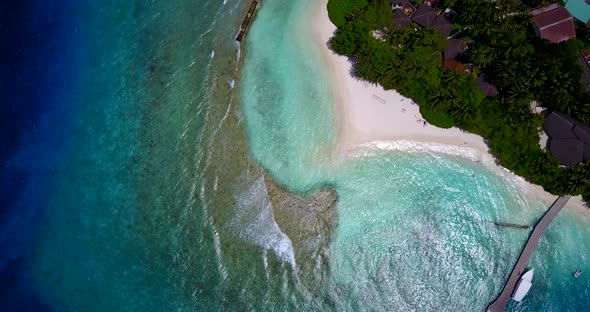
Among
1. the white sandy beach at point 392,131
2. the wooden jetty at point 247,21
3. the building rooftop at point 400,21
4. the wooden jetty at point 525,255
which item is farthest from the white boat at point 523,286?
the wooden jetty at point 247,21

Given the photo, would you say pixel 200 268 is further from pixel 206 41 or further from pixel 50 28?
pixel 50 28

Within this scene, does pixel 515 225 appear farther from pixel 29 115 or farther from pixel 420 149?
pixel 29 115

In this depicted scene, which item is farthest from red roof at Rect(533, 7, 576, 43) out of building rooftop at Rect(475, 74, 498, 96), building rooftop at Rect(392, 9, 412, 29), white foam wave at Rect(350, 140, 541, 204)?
white foam wave at Rect(350, 140, 541, 204)

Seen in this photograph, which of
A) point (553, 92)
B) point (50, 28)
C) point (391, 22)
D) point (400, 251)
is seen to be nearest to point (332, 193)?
point (400, 251)

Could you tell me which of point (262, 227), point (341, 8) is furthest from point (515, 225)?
point (341, 8)

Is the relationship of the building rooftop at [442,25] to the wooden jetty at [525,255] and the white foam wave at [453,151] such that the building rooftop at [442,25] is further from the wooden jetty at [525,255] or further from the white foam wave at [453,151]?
the wooden jetty at [525,255]

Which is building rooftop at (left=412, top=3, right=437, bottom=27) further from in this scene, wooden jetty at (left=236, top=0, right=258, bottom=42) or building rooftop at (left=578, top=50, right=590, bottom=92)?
wooden jetty at (left=236, top=0, right=258, bottom=42)
